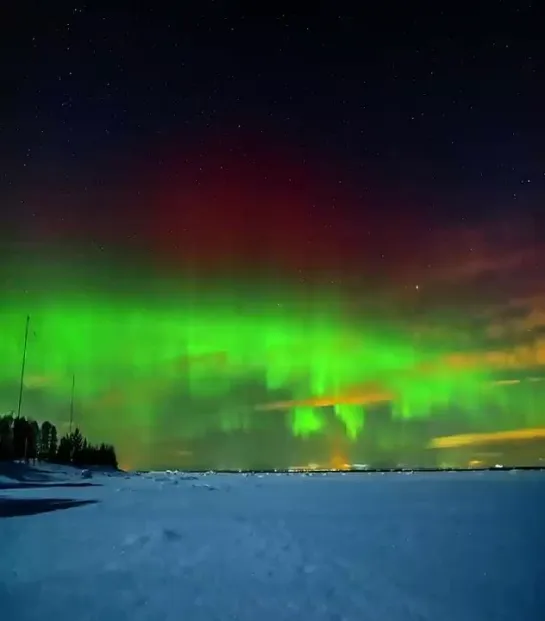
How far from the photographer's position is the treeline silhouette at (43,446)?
511 cm

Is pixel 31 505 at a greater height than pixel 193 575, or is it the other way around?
pixel 31 505

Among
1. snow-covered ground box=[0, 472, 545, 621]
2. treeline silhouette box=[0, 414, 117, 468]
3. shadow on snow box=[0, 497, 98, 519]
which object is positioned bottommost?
snow-covered ground box=[0, 472, 545, 621]

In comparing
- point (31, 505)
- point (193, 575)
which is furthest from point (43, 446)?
point (193, 575)

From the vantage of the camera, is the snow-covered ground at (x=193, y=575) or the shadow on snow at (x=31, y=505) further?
the shadow on snow at (x=31, y=505)

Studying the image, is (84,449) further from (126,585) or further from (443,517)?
(443,517)

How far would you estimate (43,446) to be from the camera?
17.9ft

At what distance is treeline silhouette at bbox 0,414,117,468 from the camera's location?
511cm

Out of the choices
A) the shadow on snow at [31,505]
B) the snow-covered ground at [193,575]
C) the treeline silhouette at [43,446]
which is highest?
the treeline silhouette at [43,446]

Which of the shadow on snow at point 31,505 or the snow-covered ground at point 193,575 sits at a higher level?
the shadow on snow at point 31,505

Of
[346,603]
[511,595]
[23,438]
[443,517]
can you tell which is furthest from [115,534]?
[443,517]

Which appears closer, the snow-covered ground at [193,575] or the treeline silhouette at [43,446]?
the snow-covered ground at [193,575]

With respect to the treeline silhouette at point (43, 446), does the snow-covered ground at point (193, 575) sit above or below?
below

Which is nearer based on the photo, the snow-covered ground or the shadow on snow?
the snow-covered ground

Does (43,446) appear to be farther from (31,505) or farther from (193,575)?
(193,575)
